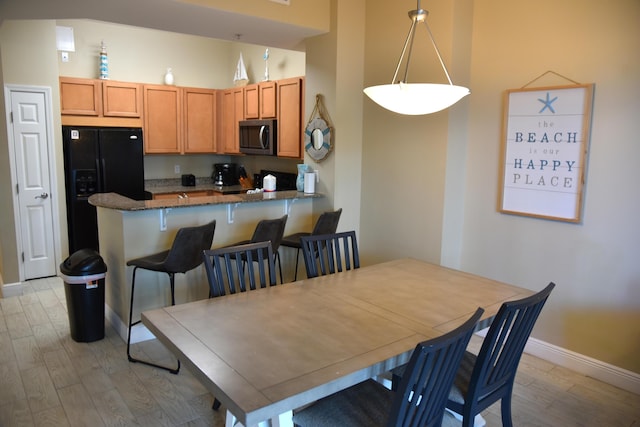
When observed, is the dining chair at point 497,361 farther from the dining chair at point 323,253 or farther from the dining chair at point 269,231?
the dining chair at point 269,231

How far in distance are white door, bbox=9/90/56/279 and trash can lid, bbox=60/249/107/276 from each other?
5.58 ft

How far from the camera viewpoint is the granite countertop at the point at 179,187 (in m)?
6.06

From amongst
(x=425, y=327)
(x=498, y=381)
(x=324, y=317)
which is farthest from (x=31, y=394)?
(x=498, y=381)

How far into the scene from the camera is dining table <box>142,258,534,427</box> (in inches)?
56.4

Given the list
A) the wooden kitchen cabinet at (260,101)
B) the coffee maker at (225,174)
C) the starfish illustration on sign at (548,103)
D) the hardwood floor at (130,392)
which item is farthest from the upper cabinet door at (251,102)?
the starfish illustration on sign at (548,103)

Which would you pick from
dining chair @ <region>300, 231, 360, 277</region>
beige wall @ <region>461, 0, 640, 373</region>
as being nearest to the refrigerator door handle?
dining chair @ <region>300, 231, 360, 277</region>

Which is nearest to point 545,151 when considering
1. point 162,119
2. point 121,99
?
point 162,119

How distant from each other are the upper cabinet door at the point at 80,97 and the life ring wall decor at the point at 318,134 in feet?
9.07

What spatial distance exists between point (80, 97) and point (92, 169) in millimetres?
908

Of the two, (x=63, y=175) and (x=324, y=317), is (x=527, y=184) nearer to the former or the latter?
(x=324, y=317)

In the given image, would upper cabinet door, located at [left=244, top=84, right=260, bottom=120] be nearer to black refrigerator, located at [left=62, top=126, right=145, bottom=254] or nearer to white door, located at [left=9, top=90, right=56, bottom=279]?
black refrigerator, located at [left=62, top=126, right=145, bottom=254]

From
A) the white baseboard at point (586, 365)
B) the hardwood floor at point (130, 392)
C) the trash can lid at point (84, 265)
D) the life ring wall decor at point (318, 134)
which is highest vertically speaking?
the life ring wall decor at point (318, 134)

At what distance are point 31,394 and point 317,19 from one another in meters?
3.33

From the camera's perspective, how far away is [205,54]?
254 inches
